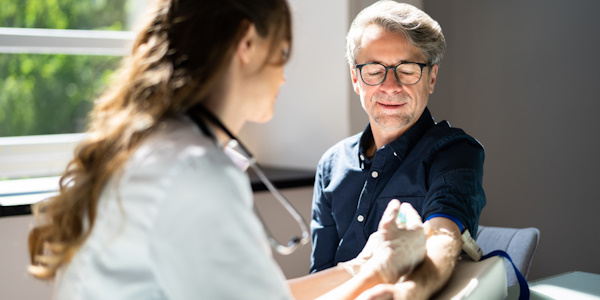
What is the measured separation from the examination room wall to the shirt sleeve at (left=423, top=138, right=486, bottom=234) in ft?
4.28

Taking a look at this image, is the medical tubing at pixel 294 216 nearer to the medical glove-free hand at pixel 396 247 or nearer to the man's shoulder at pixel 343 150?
the medical glove-free hand at pixel 396 247

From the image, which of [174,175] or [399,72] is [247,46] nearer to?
[174,175]

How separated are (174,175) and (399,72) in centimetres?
97

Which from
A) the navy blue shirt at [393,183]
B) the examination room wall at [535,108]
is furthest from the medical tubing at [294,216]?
the examination room wall at [535,108]

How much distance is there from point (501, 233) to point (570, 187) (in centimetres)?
83

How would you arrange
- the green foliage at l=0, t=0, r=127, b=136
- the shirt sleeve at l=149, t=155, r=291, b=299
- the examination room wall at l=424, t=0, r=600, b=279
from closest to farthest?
the shirt sleeve at l=149, t=155, r=291, b=299, the examination room wall at l=424, t=0, r=600, b=279, the green foliage at l=0, t=0, r=127, b=136

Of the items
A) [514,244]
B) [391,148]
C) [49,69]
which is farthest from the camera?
[49,69]

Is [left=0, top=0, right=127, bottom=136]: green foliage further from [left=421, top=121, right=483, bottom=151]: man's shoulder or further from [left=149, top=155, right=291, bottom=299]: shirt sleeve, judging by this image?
[left=149, top=155, right=291, bottom=299]: shirt sleeve

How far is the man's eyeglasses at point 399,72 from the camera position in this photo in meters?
1.58

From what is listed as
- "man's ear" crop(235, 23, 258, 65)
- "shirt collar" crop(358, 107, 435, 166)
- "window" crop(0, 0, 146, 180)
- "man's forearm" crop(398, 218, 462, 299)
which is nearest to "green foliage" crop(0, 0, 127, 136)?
"window" crop(0, 0, 146, 180)

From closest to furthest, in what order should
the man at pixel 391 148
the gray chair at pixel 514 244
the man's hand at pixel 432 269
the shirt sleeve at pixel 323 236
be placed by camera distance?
the man's hand at pixel 432 269 < the man at pixel 391 148 < the shirt sleeve at pixel 323 236 < the gray chair at pixel 514 244

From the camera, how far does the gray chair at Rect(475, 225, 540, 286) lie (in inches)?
72.4

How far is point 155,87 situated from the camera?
33.3 inches

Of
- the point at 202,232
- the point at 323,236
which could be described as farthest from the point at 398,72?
the point at 202,232
